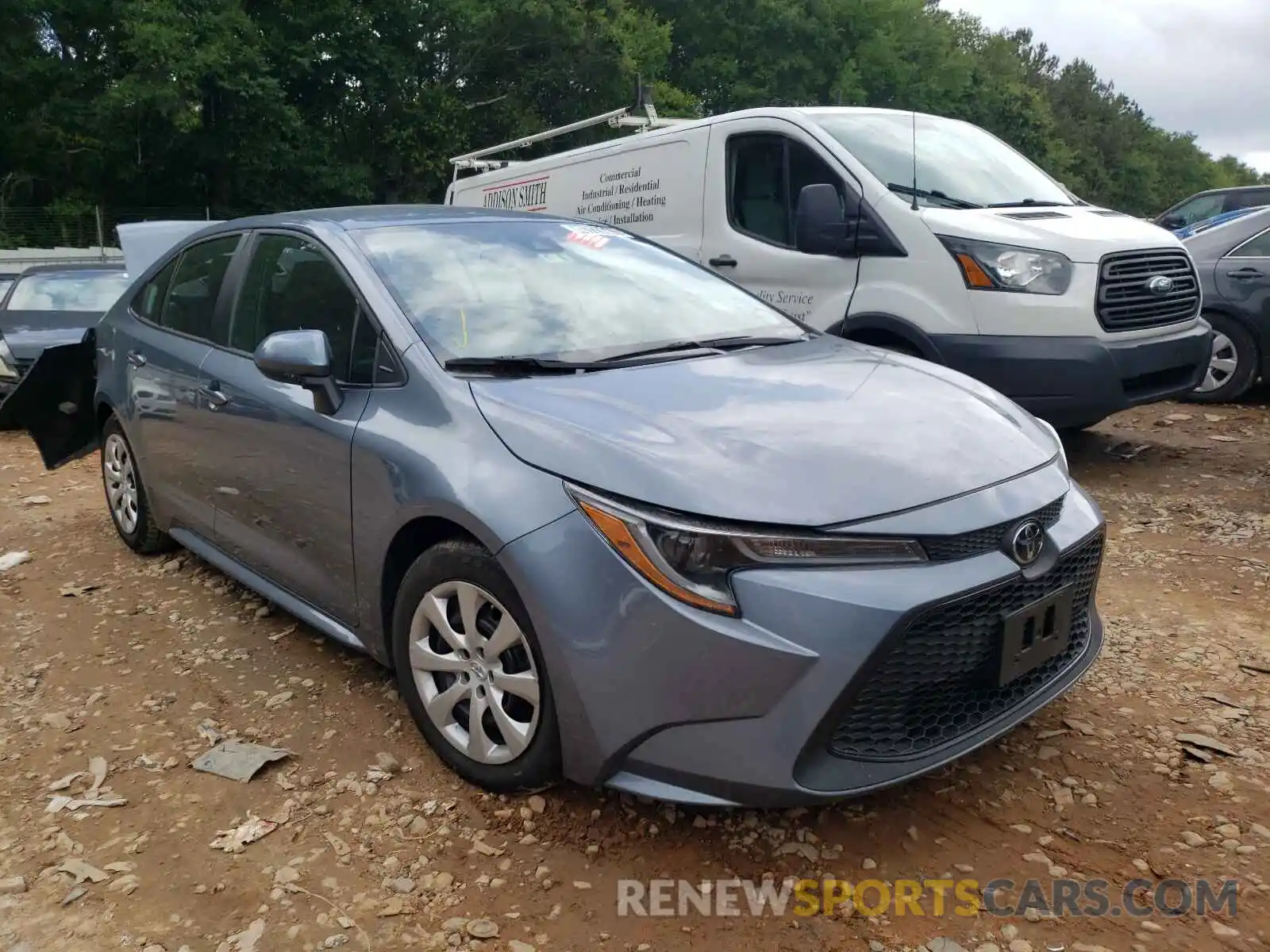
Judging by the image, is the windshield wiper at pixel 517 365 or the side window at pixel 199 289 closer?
the windshield wiper at pixel 517 365

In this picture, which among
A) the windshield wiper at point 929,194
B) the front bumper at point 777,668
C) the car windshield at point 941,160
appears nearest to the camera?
the front bumper at point 777,668

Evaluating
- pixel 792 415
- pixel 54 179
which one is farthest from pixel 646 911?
pixel 54 179

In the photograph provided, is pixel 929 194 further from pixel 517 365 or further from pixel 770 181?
pixel 517 365

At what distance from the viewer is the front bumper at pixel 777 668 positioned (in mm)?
2119

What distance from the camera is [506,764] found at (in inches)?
101

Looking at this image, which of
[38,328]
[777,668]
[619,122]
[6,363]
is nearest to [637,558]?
[777,668]

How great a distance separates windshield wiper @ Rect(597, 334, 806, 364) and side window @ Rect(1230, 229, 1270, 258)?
5.42 meters

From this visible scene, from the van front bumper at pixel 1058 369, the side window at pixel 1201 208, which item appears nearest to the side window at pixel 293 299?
the van front bumper at pixel 1058 369

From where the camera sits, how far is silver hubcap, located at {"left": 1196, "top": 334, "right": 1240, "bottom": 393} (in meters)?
7.28

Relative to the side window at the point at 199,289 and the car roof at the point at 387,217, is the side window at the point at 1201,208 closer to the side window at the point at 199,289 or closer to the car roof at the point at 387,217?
Answer: the car roof at the point at 387,217

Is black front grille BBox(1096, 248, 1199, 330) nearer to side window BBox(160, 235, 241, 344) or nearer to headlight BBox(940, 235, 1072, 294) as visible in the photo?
headlight BBox(940, 235, 1072, 294)

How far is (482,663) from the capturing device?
2.57 metres

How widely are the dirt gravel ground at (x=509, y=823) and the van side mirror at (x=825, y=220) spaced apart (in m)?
2.47

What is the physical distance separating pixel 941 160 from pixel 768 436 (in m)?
3.95
